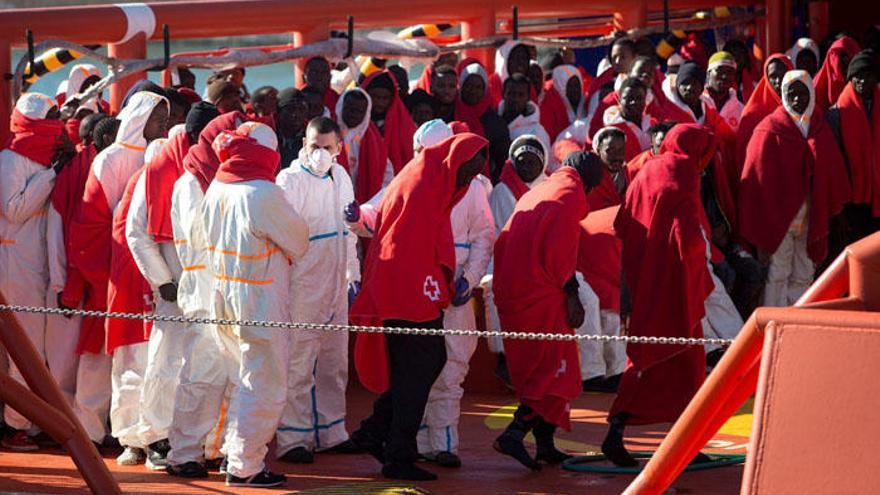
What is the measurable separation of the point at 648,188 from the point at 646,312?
62 cm

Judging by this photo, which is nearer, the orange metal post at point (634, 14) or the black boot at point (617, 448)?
the black boot at point (617, 448)

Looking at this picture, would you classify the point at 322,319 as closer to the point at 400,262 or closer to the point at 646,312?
the point at 400,262

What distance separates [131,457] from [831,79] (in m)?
6.43

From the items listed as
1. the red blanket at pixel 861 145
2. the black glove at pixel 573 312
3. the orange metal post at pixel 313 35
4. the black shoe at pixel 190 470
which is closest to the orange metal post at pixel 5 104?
the orange metal post at pixel 313 35

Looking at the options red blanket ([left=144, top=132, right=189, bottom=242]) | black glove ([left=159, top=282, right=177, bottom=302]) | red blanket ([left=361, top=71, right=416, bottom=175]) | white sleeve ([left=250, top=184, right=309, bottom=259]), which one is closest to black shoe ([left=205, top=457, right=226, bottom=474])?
black glove ([left=159, top=282, right=177, bottom=302])

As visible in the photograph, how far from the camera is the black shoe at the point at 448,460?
805 cm

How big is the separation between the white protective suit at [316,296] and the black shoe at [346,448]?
3 cm

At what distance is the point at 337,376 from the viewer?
852 cm

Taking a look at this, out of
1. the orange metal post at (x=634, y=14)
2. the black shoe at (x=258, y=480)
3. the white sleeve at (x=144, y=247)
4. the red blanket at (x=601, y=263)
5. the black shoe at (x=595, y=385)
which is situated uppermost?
the orange metal post at (x=634, y=14)

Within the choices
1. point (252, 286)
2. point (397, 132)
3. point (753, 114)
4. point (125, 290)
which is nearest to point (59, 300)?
point (125, 290)

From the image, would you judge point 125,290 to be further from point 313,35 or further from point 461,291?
point 313,35

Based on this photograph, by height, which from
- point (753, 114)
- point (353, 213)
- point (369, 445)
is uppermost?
point (753, 114)

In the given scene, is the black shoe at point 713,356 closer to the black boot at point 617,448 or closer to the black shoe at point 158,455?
the black boot at point 617,448

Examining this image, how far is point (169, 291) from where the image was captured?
26.4 feet
